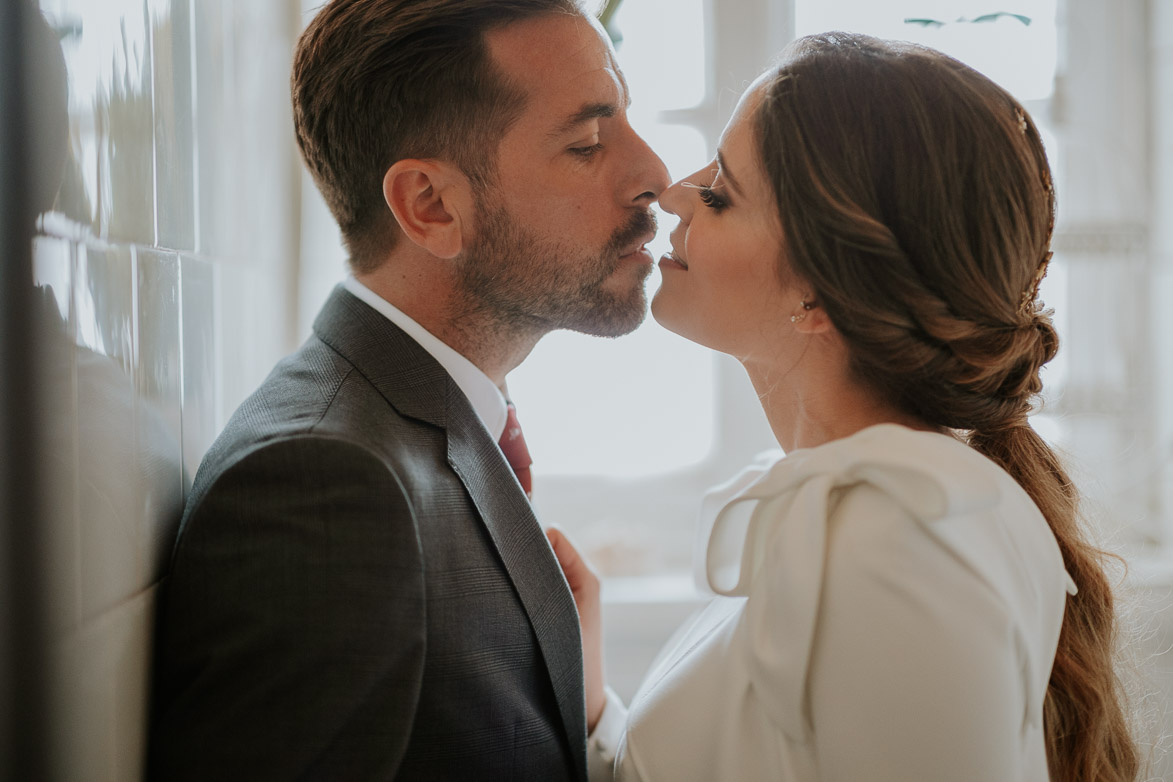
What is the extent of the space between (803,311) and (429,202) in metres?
0.62

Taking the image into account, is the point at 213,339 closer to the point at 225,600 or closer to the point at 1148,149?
the point at 225,600

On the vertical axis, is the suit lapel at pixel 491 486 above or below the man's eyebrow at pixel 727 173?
below

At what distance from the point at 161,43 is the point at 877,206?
2.87 feet

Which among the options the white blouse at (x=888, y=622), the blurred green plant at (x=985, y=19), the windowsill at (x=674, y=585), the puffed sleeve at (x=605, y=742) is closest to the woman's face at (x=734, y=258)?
the white blouse at (x=888, y=622)

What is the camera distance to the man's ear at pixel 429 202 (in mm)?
1404

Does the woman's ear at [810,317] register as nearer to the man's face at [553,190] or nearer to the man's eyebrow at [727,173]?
the man's eyebrow at [727,173]

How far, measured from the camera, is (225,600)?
0.96 metres

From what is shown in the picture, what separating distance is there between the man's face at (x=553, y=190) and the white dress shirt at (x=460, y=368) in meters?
0.11

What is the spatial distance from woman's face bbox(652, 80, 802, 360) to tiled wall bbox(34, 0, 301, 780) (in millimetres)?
678

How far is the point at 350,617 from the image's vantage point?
94 cm

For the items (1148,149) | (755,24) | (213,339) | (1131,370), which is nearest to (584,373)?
(755,24)

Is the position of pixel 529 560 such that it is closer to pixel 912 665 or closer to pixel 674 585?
pixel 912 665

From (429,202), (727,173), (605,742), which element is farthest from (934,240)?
(605,742)

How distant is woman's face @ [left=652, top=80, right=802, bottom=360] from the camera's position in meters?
1.19
